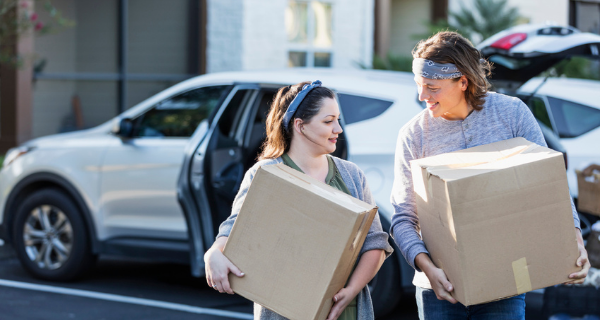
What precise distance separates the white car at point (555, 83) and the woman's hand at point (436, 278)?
7.42 ft

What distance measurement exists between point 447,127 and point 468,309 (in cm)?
63

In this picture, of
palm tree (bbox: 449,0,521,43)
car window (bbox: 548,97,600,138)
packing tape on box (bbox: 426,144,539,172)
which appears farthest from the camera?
palm tree (bbox: 449,0,521,43)

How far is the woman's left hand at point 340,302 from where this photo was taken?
2275 mm

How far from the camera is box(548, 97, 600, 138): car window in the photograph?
196 inches

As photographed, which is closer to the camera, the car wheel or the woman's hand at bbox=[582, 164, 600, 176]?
the woman's hand at bbox=[582, 164, 600, 176]

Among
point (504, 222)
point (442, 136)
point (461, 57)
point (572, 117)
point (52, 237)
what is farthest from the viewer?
point (52, 237)

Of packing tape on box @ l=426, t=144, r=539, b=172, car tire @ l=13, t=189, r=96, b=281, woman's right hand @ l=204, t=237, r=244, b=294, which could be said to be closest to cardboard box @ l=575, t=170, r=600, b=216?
packing tape on box @ l=426, t=144, r=539, b=172

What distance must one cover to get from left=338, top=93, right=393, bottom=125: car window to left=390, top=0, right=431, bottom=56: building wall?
36.8ft

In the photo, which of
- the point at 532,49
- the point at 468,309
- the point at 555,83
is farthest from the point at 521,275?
the point at 555,83

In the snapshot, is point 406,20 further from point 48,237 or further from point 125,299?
point 125,299

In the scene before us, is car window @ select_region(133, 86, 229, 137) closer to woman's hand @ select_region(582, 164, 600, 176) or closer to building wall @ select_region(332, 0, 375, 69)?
woman's hand @ select_region(582, 164, 600, 176)

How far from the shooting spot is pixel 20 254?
20.1 ft

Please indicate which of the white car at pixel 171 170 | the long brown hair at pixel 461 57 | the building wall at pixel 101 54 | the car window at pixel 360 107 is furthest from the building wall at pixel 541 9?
the long brown hair at pixel 461 57

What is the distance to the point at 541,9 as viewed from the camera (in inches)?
624
